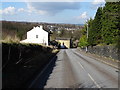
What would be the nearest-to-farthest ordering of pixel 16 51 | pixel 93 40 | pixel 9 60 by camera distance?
pixel 9 60 < pixel 16 51 < pixel 93 40

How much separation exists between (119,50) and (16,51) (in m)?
18.2

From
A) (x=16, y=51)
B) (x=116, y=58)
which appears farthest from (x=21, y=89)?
(x=116, y=58)

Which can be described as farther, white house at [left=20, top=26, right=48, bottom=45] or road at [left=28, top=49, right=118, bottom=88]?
white house at [left=20, top=26, right=48, bottom=45]

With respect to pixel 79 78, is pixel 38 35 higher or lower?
higher

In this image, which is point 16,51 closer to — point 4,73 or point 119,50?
point 4,73

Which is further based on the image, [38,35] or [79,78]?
[38,35]

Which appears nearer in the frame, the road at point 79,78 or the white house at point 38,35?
the road at point 79,78

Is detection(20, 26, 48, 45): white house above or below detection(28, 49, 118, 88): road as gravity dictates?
above

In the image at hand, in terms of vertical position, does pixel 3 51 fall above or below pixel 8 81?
above

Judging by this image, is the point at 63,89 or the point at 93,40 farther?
the point at 93,40

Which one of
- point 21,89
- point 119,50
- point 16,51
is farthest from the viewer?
point 119,50

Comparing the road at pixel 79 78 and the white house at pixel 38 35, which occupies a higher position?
the white house at pixel 38 35

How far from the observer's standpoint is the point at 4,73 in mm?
13430

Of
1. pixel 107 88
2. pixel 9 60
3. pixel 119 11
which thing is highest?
pixel 119 11
